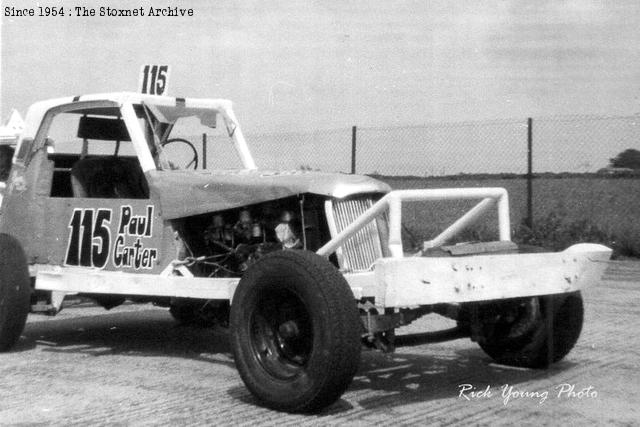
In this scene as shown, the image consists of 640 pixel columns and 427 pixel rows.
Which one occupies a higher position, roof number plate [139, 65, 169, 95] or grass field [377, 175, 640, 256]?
roof number plate [139, 65, 169, 95]

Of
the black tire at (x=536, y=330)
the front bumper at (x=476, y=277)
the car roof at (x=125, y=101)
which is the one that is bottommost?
the black tire at (x=536, y=330)

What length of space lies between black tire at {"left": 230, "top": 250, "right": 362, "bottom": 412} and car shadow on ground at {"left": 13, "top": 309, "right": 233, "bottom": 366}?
1427 millimetres

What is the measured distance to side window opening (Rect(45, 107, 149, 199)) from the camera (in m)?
7.81

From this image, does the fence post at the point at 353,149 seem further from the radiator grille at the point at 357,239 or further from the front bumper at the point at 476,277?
the front bumper at the point at 476,277

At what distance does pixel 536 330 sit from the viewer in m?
6.47

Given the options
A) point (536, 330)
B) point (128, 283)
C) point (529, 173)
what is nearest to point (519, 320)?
point (536, 330)

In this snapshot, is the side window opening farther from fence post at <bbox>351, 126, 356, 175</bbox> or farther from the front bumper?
fence post at <bbox>351, 126, 356, 175</bbox>

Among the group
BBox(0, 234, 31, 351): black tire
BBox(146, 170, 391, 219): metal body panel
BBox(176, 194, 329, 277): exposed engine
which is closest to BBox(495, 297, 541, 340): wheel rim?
BBox(146, 170, 391, 219): metal body panel

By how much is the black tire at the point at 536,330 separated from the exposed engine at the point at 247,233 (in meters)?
1.30

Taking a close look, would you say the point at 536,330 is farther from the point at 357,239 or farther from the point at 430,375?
the point at 357,239

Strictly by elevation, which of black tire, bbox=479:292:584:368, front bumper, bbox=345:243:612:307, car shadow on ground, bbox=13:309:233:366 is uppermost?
front bumper, bbox=345:243:612:307

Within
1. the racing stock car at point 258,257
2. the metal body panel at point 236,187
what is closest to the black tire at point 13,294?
the racing stock car at point 258,257

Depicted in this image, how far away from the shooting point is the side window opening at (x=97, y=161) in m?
7.81

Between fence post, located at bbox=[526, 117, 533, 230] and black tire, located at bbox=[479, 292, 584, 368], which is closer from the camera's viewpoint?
black tire, located at bbox=[479, 292, 584, 368]
